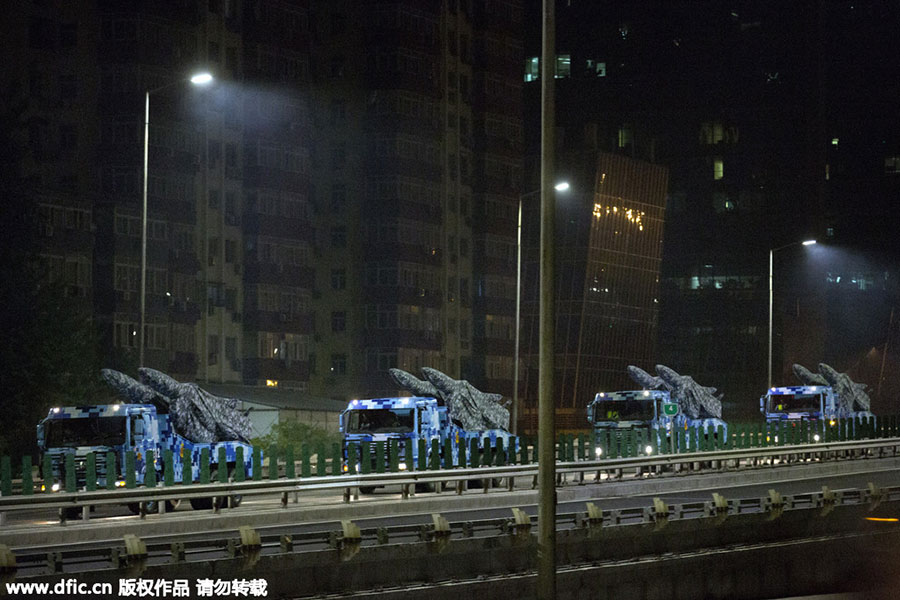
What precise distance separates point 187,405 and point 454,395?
28.8 feet

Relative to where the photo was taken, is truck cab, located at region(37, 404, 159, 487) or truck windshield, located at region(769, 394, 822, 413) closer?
truck cab, located at region(37, 404, 159, 487)

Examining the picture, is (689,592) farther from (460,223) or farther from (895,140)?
(895,140)

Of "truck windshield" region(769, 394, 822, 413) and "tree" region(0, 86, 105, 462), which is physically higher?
"tree" region(0, 86, 105, 462)

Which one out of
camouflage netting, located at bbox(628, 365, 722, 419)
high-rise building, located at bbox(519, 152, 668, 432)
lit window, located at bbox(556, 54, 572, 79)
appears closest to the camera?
camouflage netting, located at bbox(628, 365, 722, 419)

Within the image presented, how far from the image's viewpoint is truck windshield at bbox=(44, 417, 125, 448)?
29578mm

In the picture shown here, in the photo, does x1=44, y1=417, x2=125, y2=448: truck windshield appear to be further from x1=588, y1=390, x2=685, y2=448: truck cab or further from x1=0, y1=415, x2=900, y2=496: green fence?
x1=588, y1=390, x2=685, y2=448: truck cab

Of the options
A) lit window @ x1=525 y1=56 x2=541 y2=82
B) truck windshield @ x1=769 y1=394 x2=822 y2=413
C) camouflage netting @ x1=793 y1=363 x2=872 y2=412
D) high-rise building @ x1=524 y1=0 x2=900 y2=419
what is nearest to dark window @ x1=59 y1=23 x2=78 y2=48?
camouflage netting @ x1=793 y1=363 x2=872 y2=412

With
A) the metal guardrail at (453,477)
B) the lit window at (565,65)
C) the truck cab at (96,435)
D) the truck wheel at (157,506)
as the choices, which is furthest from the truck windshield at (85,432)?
the lit window at (565,65)

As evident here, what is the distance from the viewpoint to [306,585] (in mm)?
19578

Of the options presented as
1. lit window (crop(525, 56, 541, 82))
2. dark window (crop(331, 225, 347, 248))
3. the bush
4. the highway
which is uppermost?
lit window (crop(525, 56, 541, 82))

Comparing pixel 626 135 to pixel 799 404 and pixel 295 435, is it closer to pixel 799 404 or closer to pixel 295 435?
pixel 799 404

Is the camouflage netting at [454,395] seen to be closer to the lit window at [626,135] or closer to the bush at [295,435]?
the bush at [295,435]

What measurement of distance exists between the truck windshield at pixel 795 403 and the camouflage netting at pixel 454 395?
60.2 ft

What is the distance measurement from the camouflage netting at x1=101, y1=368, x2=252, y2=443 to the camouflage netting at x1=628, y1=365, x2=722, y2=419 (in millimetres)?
18914
